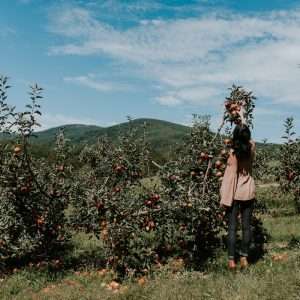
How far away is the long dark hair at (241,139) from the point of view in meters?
7.81

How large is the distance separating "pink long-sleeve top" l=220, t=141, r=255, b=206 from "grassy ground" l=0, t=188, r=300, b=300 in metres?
1.17

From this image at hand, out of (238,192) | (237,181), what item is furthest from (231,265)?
(237,181)

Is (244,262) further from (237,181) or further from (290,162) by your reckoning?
(290,162)

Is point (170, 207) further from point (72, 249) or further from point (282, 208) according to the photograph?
point (282, 208)

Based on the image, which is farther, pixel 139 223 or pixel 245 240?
pixel 139 223

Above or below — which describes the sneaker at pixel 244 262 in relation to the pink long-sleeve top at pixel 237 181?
below

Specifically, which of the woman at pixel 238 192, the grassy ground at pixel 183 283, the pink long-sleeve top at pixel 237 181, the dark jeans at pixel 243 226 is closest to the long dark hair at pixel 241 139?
the woman at pixel 238 192

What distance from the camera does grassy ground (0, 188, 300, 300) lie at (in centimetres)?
641

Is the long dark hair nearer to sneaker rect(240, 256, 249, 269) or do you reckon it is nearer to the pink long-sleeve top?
the pink long-sleeve top

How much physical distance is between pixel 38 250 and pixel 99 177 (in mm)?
2285

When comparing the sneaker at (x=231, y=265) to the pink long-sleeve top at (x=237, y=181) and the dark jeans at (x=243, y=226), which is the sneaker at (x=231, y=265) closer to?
the dark jeans at (x=243, y=226)

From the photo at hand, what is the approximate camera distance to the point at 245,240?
809cm

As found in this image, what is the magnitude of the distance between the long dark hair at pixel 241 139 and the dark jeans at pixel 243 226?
0.90m

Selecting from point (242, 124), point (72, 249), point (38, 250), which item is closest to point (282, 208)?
point (72, 249)
